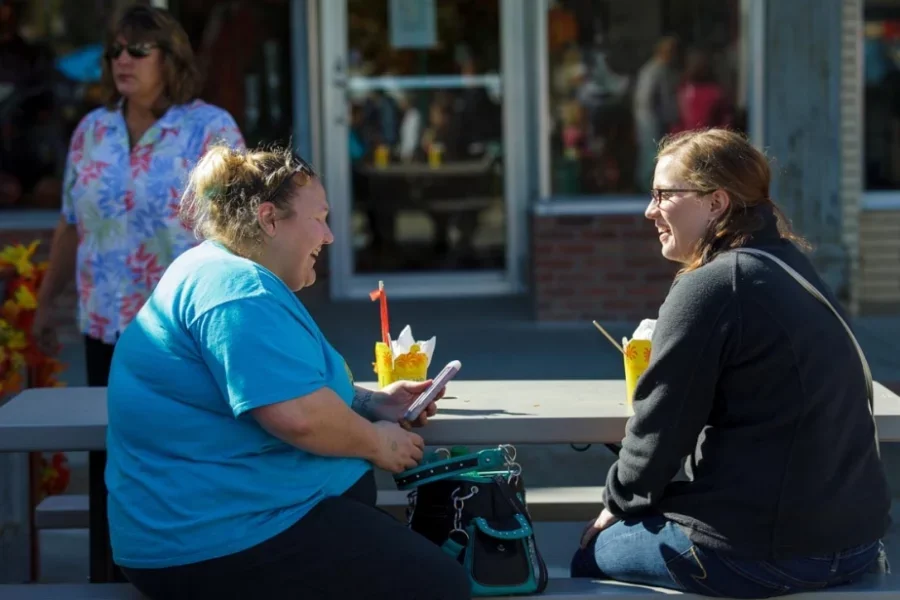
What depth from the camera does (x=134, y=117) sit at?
14.4 ft

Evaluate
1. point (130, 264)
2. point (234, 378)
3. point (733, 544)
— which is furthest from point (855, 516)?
point (130, 264)

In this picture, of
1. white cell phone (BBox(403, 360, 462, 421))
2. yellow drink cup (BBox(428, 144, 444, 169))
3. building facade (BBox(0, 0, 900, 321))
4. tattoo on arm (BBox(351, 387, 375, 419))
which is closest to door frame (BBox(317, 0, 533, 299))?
building facade (BBox(0, 0, 900, 321))

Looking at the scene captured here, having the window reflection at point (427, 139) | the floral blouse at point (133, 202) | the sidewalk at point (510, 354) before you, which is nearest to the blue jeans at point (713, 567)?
the sidewalk at point (510, 354)

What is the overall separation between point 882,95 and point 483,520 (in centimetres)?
630

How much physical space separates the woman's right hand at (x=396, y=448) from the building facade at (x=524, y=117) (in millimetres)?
4841

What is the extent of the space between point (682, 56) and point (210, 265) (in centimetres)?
581

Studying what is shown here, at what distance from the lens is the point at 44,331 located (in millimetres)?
4449

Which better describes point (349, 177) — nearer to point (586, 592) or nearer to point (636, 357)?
point (636, 357)

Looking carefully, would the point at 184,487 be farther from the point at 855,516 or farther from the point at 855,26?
the point at 855,26

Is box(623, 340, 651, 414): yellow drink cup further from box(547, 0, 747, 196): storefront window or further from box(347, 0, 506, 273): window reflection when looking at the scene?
box(347, 0, 506, 273): window reflection

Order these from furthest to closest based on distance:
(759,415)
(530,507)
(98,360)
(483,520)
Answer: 1. (98,360)
2. (530,507)
3. (483,520)
4. (759,415)

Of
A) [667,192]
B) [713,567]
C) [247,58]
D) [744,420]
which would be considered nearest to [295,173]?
[667,192]

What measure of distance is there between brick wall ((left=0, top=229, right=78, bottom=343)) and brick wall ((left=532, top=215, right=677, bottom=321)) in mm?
2702

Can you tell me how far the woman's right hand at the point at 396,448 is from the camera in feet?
9.68
